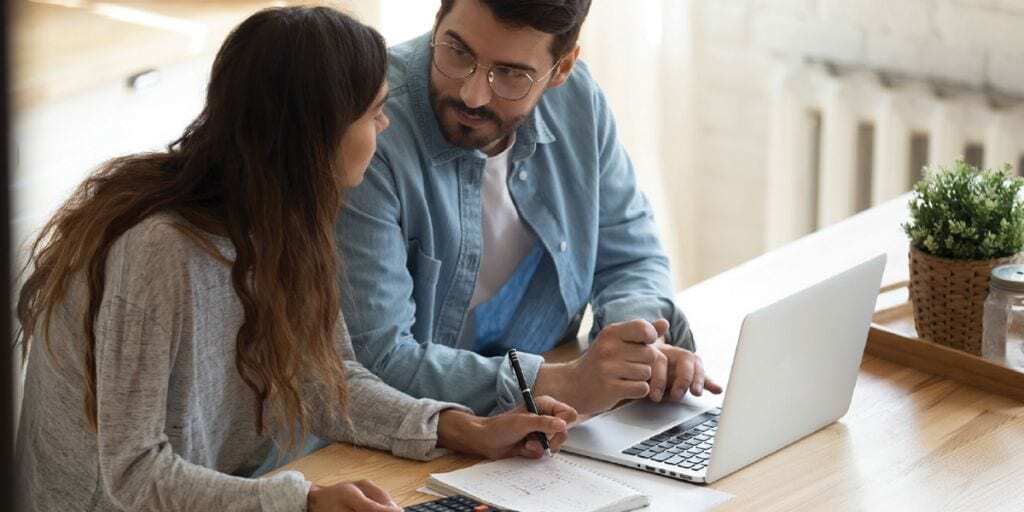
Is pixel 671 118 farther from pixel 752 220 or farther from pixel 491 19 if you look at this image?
pixel 491 19

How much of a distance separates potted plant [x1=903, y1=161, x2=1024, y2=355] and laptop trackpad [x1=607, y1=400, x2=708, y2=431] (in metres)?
0.34

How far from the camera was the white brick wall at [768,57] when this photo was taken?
271 centimetres

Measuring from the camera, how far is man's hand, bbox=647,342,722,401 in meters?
1.46

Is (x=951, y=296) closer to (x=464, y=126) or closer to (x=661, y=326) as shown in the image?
(x=661, y=326)

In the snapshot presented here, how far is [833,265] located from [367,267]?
80cm

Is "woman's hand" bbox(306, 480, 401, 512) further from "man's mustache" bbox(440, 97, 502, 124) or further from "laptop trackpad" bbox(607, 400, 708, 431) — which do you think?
"man's mustache" bbox(440, 97, 502, 124)

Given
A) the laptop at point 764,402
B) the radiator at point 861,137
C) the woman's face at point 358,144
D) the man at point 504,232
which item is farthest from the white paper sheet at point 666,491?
the radiator at point 861,137

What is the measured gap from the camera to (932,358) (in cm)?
158

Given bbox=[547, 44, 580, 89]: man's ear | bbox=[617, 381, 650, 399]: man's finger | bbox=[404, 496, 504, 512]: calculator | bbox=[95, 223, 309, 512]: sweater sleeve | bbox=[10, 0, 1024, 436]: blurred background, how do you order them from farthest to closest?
1. bbox=[10, 0, 1024, 436]: blurred background
2. bbox=[547, 44, 580, 89]: man's ear
3. bbox=[617, 381, 650, 399]: man's finger
4. bbox=[404, 496, 504, 512]: calculator
5. bbox=[95, 223, 309, 512]: sweater sleeve

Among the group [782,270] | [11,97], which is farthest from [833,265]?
[11,97]

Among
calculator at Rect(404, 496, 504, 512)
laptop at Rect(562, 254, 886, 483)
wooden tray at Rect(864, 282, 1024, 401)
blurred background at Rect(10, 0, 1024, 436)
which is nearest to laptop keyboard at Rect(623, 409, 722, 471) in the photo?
laptop at Rect(562, 254, 886, 483)

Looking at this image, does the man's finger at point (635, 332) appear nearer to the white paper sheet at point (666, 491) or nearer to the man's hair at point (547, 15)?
the white paper sheet at point (666, 491)

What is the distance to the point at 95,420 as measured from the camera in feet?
3.72

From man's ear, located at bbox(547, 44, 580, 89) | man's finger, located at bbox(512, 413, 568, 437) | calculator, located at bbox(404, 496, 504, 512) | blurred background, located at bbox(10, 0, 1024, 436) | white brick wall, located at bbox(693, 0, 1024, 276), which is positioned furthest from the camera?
white brick wall, located at bbox(693, 0, 1024, 276)
